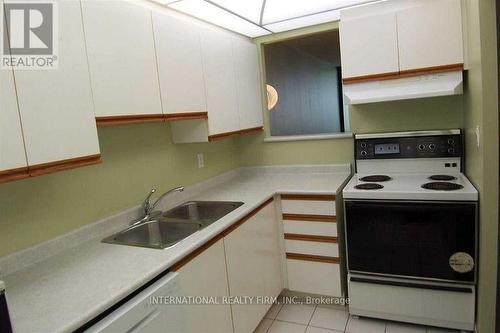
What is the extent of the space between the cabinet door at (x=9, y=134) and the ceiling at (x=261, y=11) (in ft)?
4.19

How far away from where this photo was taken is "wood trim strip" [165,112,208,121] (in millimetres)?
1896

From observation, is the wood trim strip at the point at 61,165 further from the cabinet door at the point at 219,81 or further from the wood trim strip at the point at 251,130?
the wood trim strip at the point at 251,130

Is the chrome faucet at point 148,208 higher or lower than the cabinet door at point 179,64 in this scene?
lower

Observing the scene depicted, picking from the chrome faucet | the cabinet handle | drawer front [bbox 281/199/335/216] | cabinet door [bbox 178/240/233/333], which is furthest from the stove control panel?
the cabinet handle

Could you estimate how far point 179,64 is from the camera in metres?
1.97

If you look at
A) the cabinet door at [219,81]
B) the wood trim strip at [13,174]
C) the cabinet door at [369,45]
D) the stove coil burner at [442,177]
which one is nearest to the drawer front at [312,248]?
the stove coil burner at [442,177]

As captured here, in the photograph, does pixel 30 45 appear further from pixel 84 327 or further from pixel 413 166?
pixel 413 166

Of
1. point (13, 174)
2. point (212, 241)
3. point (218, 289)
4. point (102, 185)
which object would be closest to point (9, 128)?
point (13, 174)

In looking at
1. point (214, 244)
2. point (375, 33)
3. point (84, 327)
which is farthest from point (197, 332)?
point (375, 33)

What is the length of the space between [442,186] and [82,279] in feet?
6.60

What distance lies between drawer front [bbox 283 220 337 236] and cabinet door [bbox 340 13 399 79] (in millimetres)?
1063

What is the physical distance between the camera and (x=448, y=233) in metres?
1.95

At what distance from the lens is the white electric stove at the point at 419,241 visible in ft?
6.37

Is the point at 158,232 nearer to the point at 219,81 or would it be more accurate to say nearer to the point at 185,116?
the point at 185,116
